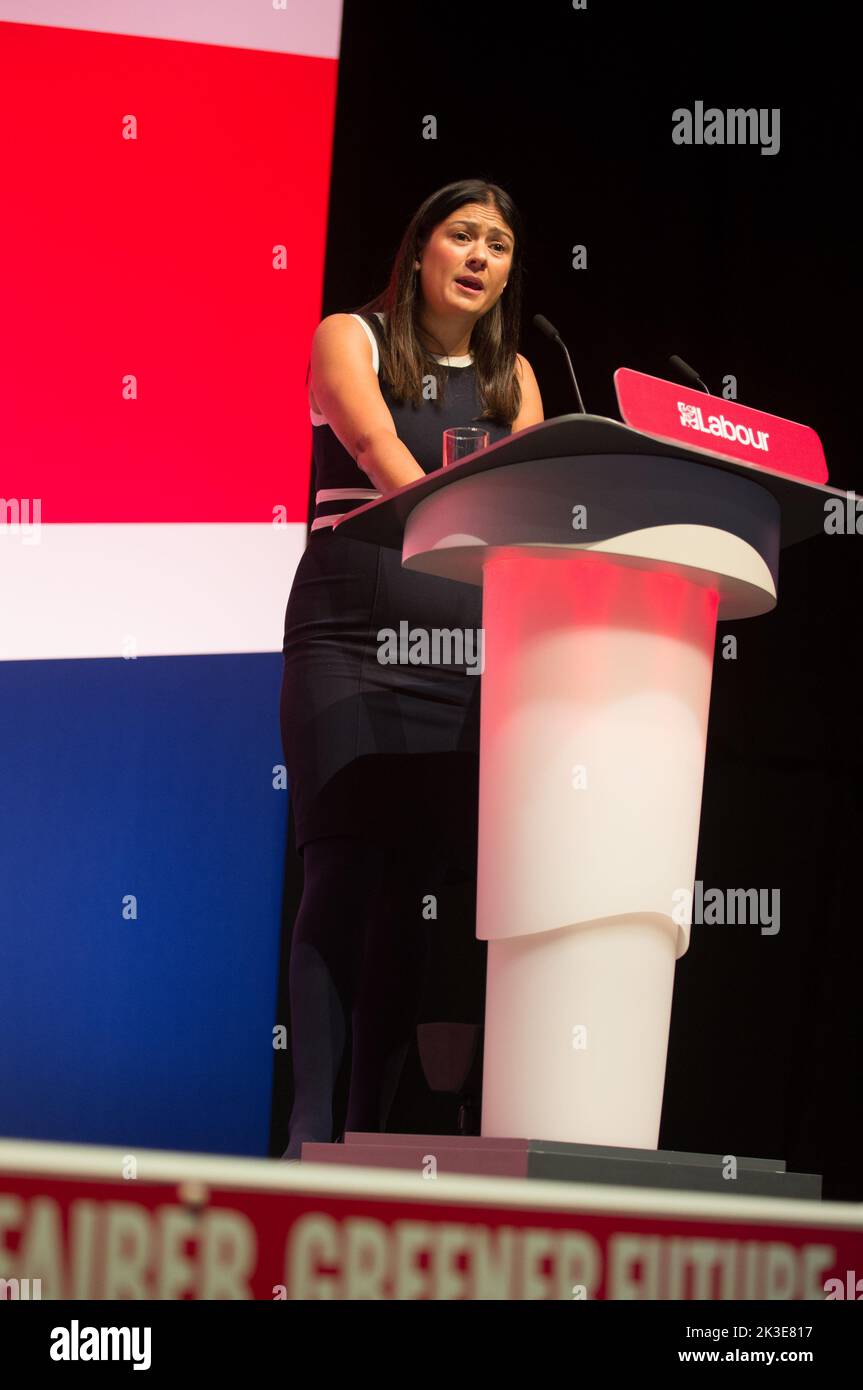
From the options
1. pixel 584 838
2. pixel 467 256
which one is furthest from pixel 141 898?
pixel 584 838

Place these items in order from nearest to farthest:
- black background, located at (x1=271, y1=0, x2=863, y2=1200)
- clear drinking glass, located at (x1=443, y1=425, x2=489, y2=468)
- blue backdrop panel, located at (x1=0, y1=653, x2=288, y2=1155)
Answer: clear drinking glass, located at (x1=443, y1=425, x2=489, y2=468) → blue backdrop panel, located at (x1=0, y1=653, x2=288, y2=1155) → black background, located at (x1=271, y1=0, x2=863, y2=1200)

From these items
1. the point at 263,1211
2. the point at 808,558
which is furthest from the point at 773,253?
the point at 263,1211

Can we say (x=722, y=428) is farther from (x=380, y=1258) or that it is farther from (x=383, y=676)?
(x=380, y=1258)

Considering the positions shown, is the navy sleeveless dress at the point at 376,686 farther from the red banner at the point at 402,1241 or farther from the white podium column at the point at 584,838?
the red banner at the point at 402,1241

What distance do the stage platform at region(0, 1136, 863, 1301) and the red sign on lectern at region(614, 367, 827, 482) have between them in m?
0.78

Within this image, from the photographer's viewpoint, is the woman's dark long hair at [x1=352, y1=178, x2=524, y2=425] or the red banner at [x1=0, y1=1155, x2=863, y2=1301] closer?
the red banner at [x1=0, y1=1155, x2=863, y2=1301]

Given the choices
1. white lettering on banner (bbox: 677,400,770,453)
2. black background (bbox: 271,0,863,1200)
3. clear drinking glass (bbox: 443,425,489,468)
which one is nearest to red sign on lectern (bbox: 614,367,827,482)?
Result: white lettering on banner (bbox: 677,400,770,453)

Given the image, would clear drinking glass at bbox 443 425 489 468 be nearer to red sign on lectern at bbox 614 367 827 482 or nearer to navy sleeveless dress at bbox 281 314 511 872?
navy sleeveless dress at bbox 281 314 511 872

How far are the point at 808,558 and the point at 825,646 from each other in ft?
0.63

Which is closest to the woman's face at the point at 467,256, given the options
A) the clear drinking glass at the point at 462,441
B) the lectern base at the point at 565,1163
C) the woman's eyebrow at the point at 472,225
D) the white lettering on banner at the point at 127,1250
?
the woman's eyebrow at the point at 472,225

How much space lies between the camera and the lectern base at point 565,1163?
4.60 ft

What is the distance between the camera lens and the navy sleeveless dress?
2061mm

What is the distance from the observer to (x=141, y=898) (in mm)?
2965

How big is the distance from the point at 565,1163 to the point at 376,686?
0.87 m
